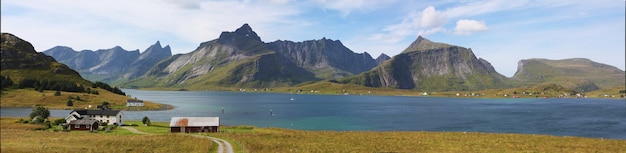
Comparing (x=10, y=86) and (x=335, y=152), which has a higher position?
(x=10, y=86)

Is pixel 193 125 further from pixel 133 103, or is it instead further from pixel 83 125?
pixel 133 103

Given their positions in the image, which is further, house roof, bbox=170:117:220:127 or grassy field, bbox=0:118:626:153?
house roof, bbox=170:117:220:127

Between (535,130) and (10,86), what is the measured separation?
221 m

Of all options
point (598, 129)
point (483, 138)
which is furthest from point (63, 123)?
point (598, 129)

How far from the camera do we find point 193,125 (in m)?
90.2

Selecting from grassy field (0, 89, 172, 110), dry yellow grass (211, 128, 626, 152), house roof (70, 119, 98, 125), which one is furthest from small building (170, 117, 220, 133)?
grassy field (0, 89, 172, 110)

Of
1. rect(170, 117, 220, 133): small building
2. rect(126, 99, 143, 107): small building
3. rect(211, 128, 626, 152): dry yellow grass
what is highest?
rect(126, 99, 143, 107): small building

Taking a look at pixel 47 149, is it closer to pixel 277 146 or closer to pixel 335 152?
pixel 277 146

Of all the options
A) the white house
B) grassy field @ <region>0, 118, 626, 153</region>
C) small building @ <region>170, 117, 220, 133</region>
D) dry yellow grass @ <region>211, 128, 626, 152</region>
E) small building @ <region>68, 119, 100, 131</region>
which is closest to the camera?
grassy field @ <region>0, 118, 626, 153</region>

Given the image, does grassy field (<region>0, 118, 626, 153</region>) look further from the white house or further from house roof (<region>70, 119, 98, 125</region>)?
the white house

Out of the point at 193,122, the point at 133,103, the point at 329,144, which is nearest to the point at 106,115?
the point at 193,122

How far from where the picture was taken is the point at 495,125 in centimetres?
12938

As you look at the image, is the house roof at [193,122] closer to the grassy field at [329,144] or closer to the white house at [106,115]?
the grassy field at [329,144]

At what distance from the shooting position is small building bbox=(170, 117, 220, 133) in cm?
8944
